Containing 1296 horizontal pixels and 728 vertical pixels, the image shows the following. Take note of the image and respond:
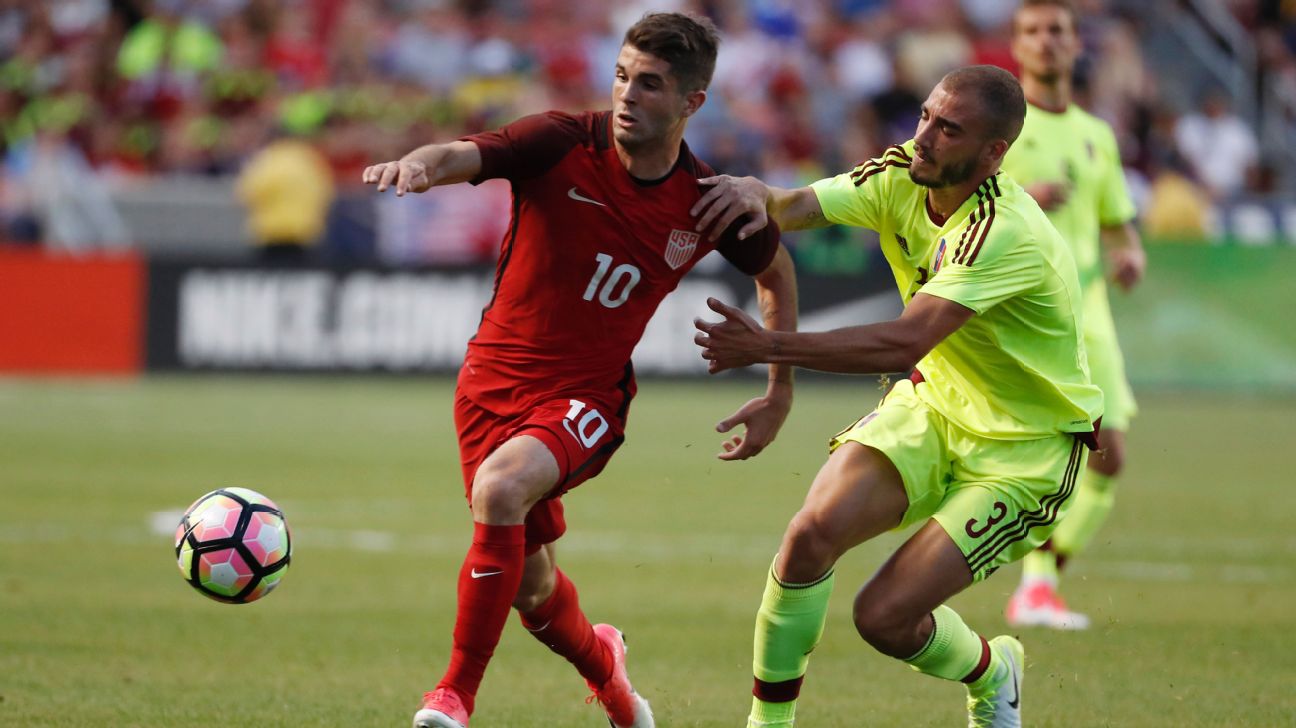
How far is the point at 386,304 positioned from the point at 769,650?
1520 cm

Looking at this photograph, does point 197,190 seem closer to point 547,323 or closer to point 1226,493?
point 1226,493

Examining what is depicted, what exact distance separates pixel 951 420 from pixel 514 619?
3.45 meters

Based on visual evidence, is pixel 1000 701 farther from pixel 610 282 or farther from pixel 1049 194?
pixel 1049 194

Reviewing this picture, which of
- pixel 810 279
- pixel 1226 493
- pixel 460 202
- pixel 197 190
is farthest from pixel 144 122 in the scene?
pixel 1226 493

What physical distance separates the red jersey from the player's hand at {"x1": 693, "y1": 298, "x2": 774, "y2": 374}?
0.79 meters

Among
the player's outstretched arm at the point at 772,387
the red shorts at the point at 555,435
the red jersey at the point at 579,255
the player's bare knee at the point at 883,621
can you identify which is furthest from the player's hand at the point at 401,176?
the player's bare knee at the point at 883,621

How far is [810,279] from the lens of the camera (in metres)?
20.5

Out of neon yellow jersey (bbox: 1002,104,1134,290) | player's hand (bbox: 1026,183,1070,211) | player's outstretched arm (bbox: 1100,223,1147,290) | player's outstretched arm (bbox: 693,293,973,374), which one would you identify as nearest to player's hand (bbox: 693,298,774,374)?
player's outstretched arm (bbox: 693,293,973,374)

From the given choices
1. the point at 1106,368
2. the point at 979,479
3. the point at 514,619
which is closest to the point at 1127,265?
the point at 1106,368

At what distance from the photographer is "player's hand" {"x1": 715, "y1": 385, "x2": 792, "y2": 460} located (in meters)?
6.09

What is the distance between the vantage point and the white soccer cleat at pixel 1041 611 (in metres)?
8.47

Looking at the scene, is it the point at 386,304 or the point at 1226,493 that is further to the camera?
the point at 386,304

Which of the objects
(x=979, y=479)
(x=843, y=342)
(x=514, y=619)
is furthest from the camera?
(x=514, y=619)

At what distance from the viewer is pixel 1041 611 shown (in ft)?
27.9
